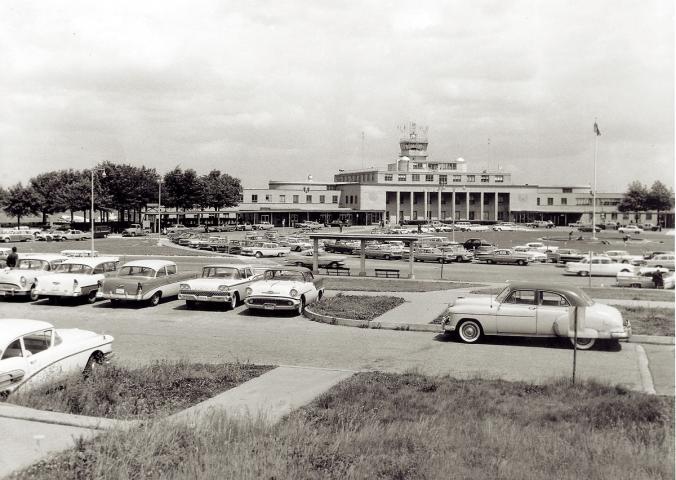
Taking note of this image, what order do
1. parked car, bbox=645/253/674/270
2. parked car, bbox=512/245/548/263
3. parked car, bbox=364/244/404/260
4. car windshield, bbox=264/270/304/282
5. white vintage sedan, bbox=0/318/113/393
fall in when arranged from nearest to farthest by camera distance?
1. white vintage sedan, bbox=0/318/113/393
2. car windshield, bbox=264/270/304/282
3. parked car, bbox=645/253/674/270
4. parked car, bbox=512/245/548/263
5. parked car, bbox=364/244/404/260

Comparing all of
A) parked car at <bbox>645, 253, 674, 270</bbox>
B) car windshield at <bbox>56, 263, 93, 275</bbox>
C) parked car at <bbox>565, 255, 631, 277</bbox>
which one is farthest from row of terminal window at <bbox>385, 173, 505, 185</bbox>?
car windshield at <bbox>56, 263, 93, 275</bbox>

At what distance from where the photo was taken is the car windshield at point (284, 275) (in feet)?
66.6

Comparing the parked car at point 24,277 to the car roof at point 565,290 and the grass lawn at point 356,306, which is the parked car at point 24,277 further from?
the car roof at point 565,290

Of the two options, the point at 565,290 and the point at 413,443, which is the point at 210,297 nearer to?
the point at 565,290

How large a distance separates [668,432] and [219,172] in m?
107

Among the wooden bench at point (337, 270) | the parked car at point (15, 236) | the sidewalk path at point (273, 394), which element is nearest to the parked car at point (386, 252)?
the wooden bench at point (337, 270)

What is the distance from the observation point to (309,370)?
12.0 meters

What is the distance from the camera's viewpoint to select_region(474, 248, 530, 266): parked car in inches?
1766

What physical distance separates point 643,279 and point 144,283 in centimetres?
2233

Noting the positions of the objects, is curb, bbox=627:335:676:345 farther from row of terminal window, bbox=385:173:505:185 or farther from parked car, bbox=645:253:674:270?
row of terminal window, bbox=385:173:505:185

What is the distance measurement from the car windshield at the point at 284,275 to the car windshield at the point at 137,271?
12.2 feet

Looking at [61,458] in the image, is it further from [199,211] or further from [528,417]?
[199,211]

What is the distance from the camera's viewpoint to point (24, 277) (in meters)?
21.7

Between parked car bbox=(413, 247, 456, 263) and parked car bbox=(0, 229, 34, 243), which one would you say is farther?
parked car bbox=(0, 229, 34, 243)
